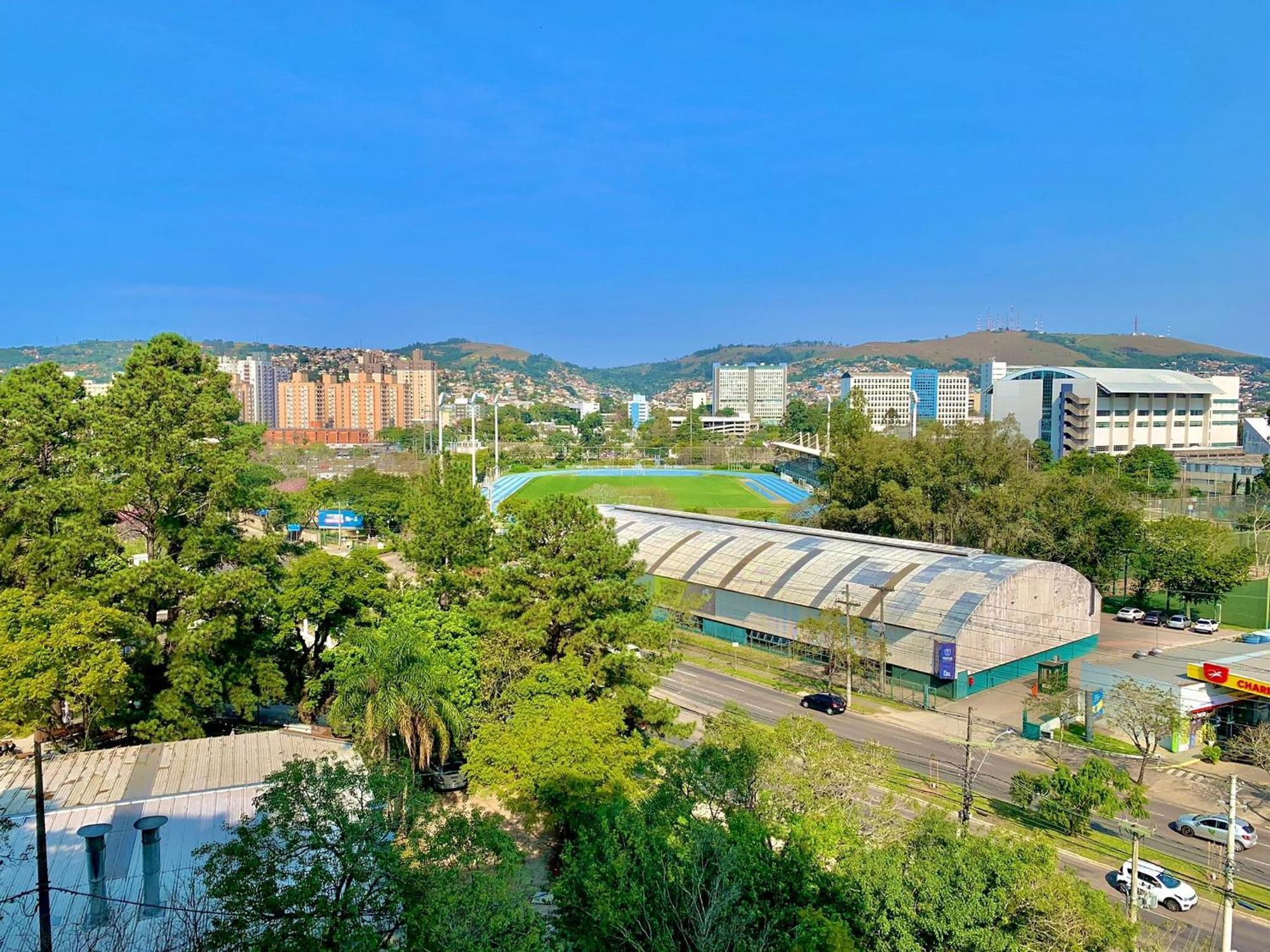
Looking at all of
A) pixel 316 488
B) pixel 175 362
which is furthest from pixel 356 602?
pixel 316 488

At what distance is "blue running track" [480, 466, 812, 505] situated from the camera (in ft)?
258

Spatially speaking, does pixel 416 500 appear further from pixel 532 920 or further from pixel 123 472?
pixel 532 920

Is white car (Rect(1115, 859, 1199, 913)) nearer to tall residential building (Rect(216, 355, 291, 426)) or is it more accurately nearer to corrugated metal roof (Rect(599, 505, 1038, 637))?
corrugated metal roof (Rect(599, 505, 1038, 637))

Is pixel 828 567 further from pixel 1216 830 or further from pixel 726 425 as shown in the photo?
pixel 726 425

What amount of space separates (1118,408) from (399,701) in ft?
314

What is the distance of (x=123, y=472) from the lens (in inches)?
856

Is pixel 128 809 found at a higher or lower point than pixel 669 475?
lower

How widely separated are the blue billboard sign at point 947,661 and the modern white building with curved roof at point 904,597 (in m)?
0.04

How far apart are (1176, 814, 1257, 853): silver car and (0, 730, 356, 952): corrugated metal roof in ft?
63.3

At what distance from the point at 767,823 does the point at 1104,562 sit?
1301 inches

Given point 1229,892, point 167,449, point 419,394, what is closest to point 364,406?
point 419,394

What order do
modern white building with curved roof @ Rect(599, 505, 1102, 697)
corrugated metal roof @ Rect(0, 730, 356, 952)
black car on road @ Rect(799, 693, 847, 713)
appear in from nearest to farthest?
corrugated metal roof @ Rect(0, 730, 356, 952) < black car on road @ Rect(799, 693, 847, 713) < modern white building with curved roof @ Rect(599, 505, 1102, 697)

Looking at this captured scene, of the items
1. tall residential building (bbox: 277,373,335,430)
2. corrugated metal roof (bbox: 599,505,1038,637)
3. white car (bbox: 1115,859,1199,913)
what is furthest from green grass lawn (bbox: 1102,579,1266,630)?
tall residential building (bbox: 277,373,335,430)

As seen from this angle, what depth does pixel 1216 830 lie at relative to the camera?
18.4 m
